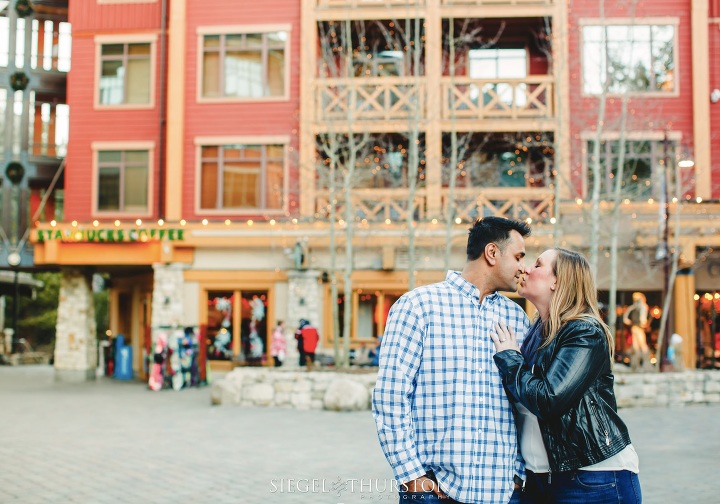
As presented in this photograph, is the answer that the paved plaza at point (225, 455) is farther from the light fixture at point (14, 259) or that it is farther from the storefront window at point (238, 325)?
the light fixture at point (14, 259)

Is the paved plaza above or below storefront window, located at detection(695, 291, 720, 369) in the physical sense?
below

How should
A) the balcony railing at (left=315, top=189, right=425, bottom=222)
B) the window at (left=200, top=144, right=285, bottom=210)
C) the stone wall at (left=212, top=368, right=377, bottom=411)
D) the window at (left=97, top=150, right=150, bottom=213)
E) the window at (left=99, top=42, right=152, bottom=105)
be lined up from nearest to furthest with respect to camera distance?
the stone wall at (left=212, top=368, right=377, bottom=411) → the balcony railing at (left=315, top=189, right=425, bottom=222) → the window at (left=200, top=144, right=285, bottom=210) → the window at (left=97, top=150, right=150, bottom=213) → the window at (left=99, top=42, right=152, bottom=105)

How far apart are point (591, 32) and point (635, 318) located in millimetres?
8642

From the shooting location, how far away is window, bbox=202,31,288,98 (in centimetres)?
2342

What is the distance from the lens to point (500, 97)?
2256 centimetres

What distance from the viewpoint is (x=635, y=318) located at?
17.8 meters

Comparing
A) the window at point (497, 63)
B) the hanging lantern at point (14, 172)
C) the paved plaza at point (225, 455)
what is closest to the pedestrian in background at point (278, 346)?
the paved plaza at point (225, 455)

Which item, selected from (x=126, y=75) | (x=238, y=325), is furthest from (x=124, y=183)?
(x=238, y=325)

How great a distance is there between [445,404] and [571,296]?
2.36 ft

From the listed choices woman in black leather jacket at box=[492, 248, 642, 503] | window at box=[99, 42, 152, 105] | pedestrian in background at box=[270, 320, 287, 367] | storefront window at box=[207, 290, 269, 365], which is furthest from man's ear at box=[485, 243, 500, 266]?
window at box=[99, 42, 152, 105]

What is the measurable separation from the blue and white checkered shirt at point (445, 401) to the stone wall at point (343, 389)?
11.5 m

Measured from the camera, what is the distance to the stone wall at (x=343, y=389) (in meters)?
15.1

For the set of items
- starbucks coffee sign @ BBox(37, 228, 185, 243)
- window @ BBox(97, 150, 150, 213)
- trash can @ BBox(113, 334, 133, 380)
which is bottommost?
trash can @ BBox(113, 334, 133, 380)

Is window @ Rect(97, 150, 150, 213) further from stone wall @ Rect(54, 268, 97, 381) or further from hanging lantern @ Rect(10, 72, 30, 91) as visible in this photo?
hanging lantern @ Rect(10, 72, 30, 91)
